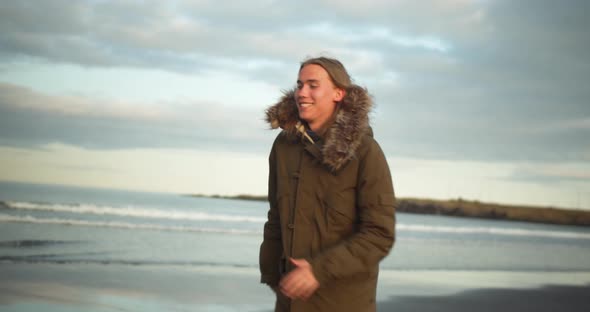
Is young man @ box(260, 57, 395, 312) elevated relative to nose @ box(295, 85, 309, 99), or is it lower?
lower

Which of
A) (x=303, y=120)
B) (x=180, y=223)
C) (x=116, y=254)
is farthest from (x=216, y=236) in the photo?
(x=303, y=120)

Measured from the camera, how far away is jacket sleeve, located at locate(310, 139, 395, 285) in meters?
1.98

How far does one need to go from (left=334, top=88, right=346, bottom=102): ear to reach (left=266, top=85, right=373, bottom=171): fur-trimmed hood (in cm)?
1

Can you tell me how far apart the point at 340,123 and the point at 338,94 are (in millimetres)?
165

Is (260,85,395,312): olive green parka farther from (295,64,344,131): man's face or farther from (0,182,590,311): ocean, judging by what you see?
(0,182,590,311): ocean

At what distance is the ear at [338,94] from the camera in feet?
7.40

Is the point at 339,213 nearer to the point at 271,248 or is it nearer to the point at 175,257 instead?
the point at 271,248

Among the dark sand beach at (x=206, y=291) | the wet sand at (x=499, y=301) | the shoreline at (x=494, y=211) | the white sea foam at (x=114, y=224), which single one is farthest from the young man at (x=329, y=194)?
the shoreline at (x=494, y=211)

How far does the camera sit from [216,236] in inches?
640

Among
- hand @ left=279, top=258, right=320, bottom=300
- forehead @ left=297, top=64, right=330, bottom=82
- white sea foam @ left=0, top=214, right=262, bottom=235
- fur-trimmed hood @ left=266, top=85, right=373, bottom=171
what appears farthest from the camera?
white sea foam @ left=0, top=214, right=262, bottom=235

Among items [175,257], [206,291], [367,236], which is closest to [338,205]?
[367,236]

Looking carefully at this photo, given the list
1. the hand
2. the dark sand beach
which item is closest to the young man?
the hand

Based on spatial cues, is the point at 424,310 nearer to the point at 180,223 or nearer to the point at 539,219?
the point at 180,223

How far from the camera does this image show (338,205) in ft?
6.87
